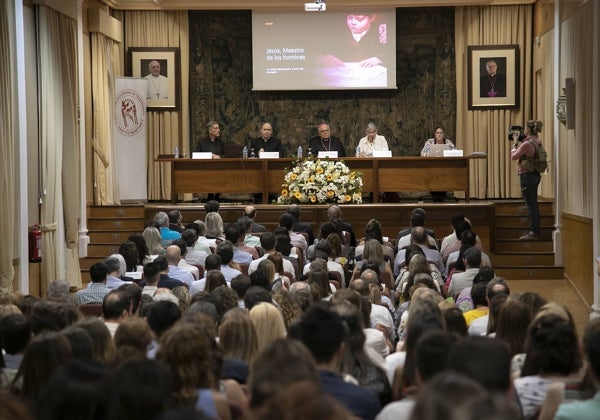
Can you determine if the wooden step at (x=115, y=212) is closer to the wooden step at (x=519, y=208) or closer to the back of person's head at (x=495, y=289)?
the wooden step at (x=519, y=208)

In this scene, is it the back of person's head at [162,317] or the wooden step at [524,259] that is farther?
the wooden step at [524,259]

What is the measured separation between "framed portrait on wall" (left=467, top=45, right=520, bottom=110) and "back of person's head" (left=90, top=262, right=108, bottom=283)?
11.1m

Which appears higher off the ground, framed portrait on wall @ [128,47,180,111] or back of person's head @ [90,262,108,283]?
framed portrait on wall @ [128,47,180,111]

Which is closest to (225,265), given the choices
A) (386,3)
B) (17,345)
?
(17,345)

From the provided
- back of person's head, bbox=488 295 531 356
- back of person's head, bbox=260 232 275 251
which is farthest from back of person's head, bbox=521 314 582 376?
back of person's head, bbox=260 232 275 251

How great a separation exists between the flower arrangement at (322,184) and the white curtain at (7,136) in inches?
185

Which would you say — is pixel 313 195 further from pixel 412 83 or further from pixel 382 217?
pixel 412 83

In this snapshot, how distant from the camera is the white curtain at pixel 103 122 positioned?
16.0m

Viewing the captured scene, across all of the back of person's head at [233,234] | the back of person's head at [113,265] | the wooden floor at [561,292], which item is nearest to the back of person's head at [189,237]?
the back of person's head at [233,234]

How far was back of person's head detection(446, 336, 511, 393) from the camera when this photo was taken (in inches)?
129

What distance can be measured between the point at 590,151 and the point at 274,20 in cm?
731

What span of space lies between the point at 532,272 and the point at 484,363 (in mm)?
11385

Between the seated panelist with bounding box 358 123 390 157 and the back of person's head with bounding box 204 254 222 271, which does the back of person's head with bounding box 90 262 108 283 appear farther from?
the seated panelist with bounding box 358 123 390 157

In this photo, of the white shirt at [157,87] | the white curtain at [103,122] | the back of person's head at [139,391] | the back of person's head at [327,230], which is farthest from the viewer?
the white shirt at [157,87]
